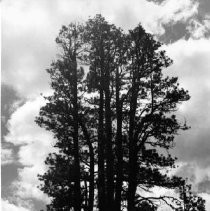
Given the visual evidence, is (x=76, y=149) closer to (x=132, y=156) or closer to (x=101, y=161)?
(x=101, y=161)

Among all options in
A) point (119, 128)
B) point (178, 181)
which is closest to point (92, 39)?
point (119, 128)

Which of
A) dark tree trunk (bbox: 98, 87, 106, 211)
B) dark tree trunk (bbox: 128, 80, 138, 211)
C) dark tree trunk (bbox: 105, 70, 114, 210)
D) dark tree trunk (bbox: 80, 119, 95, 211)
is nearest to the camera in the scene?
dark tree trunk (bbox: 105, 70, 114, 210)

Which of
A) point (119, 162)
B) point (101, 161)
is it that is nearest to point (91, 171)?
point (101, 161)

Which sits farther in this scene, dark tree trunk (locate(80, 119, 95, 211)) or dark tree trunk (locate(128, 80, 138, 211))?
dark tree trunk (locate(80, 119, 95, 211))

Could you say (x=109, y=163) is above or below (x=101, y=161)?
below

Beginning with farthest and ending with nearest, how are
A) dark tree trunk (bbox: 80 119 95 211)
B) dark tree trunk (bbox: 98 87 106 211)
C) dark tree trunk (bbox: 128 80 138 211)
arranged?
dark tree trunk (bbox: 80 119 95 211) < dark tree trunk (bbox: 128 80 138 211) < dark tree trunk (bbox: 98 87 106 211)

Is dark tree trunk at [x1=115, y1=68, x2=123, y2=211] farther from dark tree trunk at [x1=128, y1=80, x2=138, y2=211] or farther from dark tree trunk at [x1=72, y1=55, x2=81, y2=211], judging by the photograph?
dark tree trunk at [x1=72, y1=55, x2=81, y2=211]

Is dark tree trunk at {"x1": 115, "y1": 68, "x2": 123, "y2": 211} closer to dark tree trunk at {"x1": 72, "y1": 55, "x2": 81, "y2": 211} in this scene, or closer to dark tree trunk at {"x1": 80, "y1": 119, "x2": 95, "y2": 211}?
dark tree trunk at {"x1": 80, "y1": 119, "x2": 95, "y2": 211}

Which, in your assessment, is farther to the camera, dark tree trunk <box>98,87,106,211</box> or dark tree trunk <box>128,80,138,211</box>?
dark tree trunk <box>128,80,138,211</box>

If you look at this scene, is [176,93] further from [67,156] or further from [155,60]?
[67,156]

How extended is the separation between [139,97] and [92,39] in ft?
11.8

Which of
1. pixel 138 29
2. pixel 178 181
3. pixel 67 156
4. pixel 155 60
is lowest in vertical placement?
pixel 178 181

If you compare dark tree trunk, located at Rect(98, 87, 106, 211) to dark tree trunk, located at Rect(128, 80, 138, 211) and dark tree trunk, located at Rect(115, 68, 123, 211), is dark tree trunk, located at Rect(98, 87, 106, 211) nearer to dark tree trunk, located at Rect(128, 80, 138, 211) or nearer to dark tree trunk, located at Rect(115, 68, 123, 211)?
dark tree trunk, located at Rect(115, 68, 123, 211)

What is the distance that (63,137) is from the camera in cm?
2094
